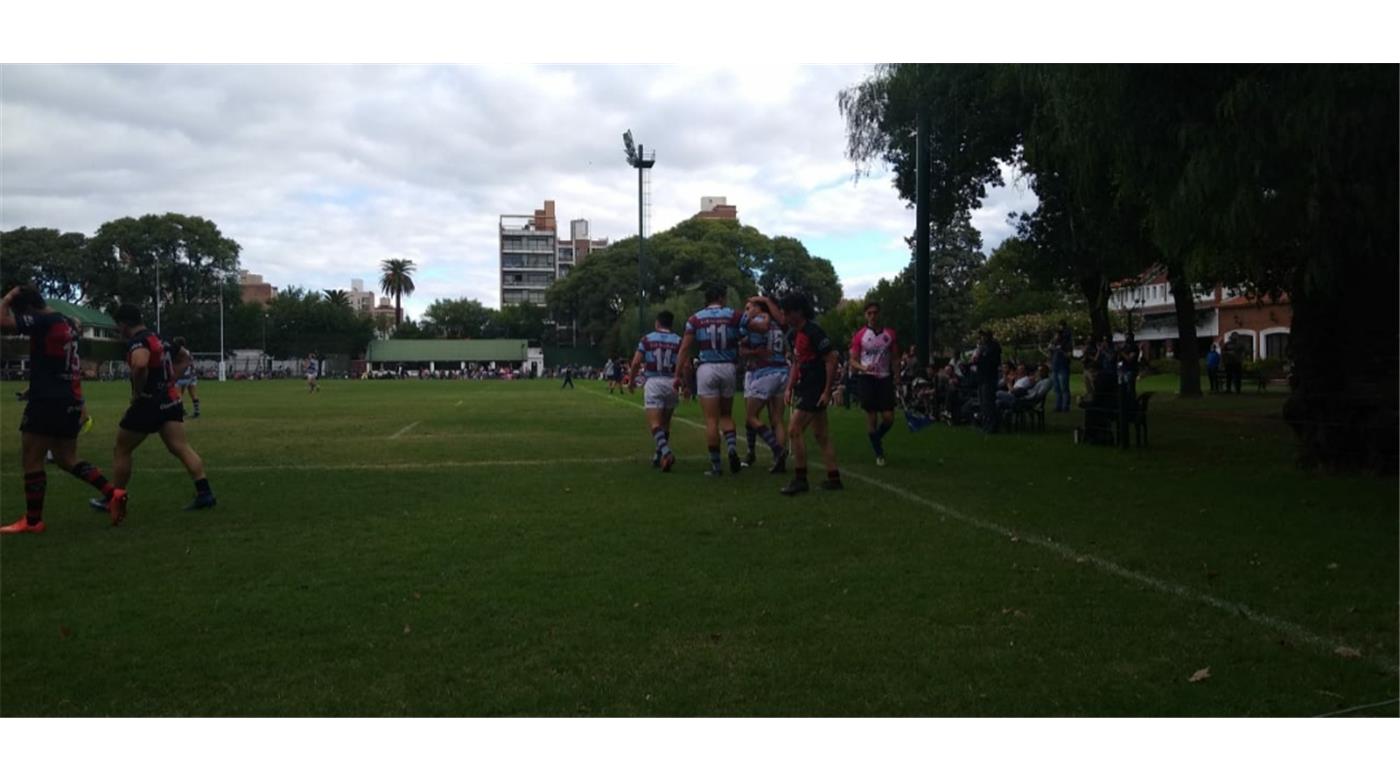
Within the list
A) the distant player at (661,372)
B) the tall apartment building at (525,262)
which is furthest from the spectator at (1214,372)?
→ the tall apartment building at (525,262)

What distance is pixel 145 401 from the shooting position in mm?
8859

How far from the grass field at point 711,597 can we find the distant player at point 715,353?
76 centimetres

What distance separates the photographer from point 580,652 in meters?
4.79

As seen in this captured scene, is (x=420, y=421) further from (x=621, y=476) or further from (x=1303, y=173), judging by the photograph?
(x=1303, y=173)

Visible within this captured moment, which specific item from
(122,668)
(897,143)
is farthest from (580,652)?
(897,143)

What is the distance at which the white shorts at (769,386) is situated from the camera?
36.9 ft

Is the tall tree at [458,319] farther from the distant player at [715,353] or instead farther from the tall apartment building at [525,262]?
the distant player at [715,353]

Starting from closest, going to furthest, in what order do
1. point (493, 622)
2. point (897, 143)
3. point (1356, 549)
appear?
point (493, 622) < point (1356, 549) < point (897, 143)

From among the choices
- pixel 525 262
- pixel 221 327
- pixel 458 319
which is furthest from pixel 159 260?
pixel 525 262

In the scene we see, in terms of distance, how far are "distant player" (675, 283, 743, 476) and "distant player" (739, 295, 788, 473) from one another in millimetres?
146

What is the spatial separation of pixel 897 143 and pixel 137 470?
51.6ft

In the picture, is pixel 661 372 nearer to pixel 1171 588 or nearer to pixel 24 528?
pixel 24 528

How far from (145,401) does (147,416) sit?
14 cm

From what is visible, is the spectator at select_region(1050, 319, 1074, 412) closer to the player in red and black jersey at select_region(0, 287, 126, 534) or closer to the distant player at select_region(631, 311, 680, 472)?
the distant player at select_region(631, 311, 680, 472)
